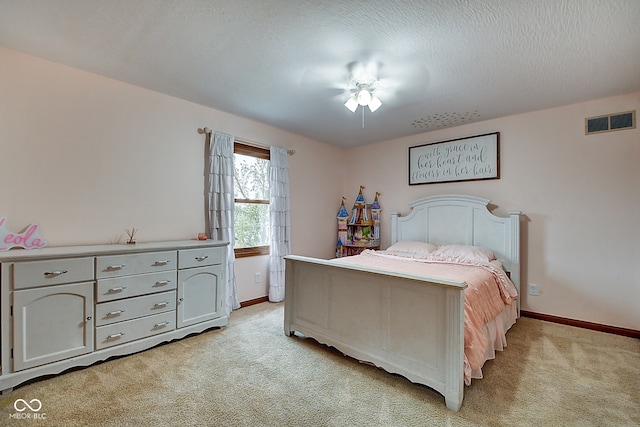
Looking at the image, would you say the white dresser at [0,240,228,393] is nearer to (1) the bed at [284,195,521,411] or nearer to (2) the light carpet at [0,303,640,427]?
(2) the light carpet at [0,303,640,427]

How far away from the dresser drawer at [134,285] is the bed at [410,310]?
110cm

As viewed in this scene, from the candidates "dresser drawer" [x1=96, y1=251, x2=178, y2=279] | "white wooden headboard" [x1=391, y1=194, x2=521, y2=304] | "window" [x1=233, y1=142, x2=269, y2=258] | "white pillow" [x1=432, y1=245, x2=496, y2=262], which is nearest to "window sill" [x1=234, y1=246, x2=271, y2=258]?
"window" [x1=233, y1=142, x2=269, y2=258]

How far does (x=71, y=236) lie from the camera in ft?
8.03

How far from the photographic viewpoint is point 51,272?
2023 millimetres

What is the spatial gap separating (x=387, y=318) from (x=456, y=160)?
2746 millimetres

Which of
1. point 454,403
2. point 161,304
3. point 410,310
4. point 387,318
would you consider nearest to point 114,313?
point 161,304

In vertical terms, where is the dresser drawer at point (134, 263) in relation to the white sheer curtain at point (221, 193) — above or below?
below

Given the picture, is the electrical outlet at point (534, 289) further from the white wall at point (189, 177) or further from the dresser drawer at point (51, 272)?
the dresser drawer at point (51, 272)

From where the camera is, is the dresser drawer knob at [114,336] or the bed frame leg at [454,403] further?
the dresser drawer knob at [114,336]

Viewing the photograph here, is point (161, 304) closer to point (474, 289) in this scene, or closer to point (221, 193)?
point (221, 193)

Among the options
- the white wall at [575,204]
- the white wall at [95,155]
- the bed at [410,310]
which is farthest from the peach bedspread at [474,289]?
the white wall at [95,155]

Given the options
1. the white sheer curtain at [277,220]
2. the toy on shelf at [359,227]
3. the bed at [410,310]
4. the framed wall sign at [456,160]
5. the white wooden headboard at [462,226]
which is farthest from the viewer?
the toy on shelf at [359,227]

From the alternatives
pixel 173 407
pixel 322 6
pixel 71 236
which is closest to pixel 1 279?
pixel 71 236

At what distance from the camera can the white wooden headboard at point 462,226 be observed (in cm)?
332
